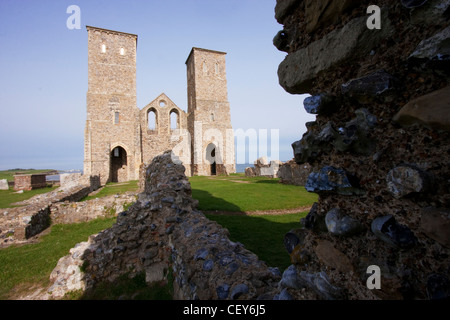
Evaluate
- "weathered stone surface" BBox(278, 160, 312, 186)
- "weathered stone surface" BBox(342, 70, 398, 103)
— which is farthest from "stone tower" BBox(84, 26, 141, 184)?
"weathered stone surface" BBox(342, 70, 398, 103)

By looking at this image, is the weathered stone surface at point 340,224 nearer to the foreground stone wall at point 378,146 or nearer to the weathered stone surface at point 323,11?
the foreground stone wall at point 378,146

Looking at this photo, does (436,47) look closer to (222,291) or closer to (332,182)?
(332,182)

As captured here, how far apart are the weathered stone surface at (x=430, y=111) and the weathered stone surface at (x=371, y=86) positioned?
130 millimetres

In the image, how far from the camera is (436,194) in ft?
3.20

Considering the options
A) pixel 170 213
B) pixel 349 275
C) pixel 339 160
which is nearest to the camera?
pixel 349 275

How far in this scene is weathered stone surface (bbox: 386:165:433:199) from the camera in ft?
3.18

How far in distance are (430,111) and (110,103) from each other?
87.9 ft

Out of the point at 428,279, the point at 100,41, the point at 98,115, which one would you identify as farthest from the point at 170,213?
the point at 100,41

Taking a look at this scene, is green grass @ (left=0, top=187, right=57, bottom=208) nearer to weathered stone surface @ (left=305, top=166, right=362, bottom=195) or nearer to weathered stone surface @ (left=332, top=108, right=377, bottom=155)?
weathered stone surface @ (left=305, top=166, right=362, bottom=195)

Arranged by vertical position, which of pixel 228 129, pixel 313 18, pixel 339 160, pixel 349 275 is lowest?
pixel 349 275

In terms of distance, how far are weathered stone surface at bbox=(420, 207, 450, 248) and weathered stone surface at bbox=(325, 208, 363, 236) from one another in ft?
0.96

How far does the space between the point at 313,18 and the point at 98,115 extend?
25.8 metres

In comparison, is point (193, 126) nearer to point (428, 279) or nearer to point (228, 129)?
point (228, 129)

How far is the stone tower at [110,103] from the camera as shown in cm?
2292
